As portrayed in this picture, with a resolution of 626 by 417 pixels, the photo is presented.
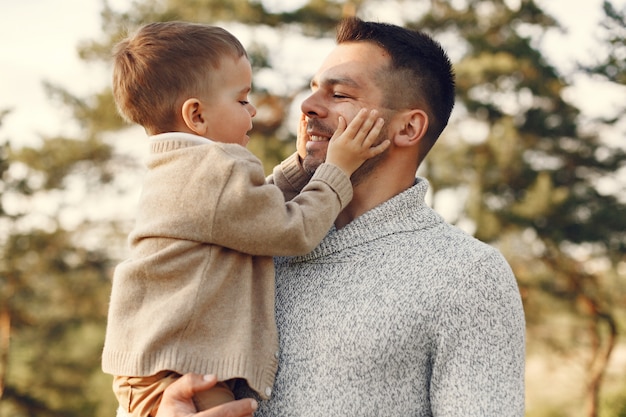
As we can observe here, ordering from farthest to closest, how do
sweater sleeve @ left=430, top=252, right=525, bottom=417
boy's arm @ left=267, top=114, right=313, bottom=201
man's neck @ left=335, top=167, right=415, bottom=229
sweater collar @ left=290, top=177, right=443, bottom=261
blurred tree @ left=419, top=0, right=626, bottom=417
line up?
Result: blurred tree @ left=419, top=0, right=626, bottom=417, boy's arm @ left=267, top=114, right=313, bottom=201, man's neck @ left=335, top=167, right=415, bottom=229, sweater collar @ left=290, top=177, right=443, bottom=261, sweater sleeve @ left=430, top=252, right=525, bottom=417

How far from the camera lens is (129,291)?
2162mm

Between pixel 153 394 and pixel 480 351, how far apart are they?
2.78 feet

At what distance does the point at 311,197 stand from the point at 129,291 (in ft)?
1.84

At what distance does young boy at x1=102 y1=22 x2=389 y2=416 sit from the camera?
2053 mm

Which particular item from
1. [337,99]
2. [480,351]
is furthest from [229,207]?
[480,351]

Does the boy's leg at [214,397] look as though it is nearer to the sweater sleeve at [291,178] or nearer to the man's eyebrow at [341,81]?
the sweater sleeve at [291,178]

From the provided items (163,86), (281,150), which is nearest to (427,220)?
(163,86)

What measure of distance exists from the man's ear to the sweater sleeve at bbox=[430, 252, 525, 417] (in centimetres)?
60

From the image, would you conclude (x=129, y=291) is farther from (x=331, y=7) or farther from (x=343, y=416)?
(x=331, y=7)

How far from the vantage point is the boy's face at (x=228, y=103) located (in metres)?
2.32

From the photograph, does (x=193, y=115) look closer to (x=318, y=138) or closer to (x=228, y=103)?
(x=228, y=103)

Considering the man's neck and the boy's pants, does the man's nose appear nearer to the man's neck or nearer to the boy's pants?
the man's neck

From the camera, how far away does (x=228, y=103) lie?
235cm

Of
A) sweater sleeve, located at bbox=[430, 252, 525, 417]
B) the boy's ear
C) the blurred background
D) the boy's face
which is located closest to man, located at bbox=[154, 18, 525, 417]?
sweater sleeve, located at bbox=[430, 252, 525, 417]
